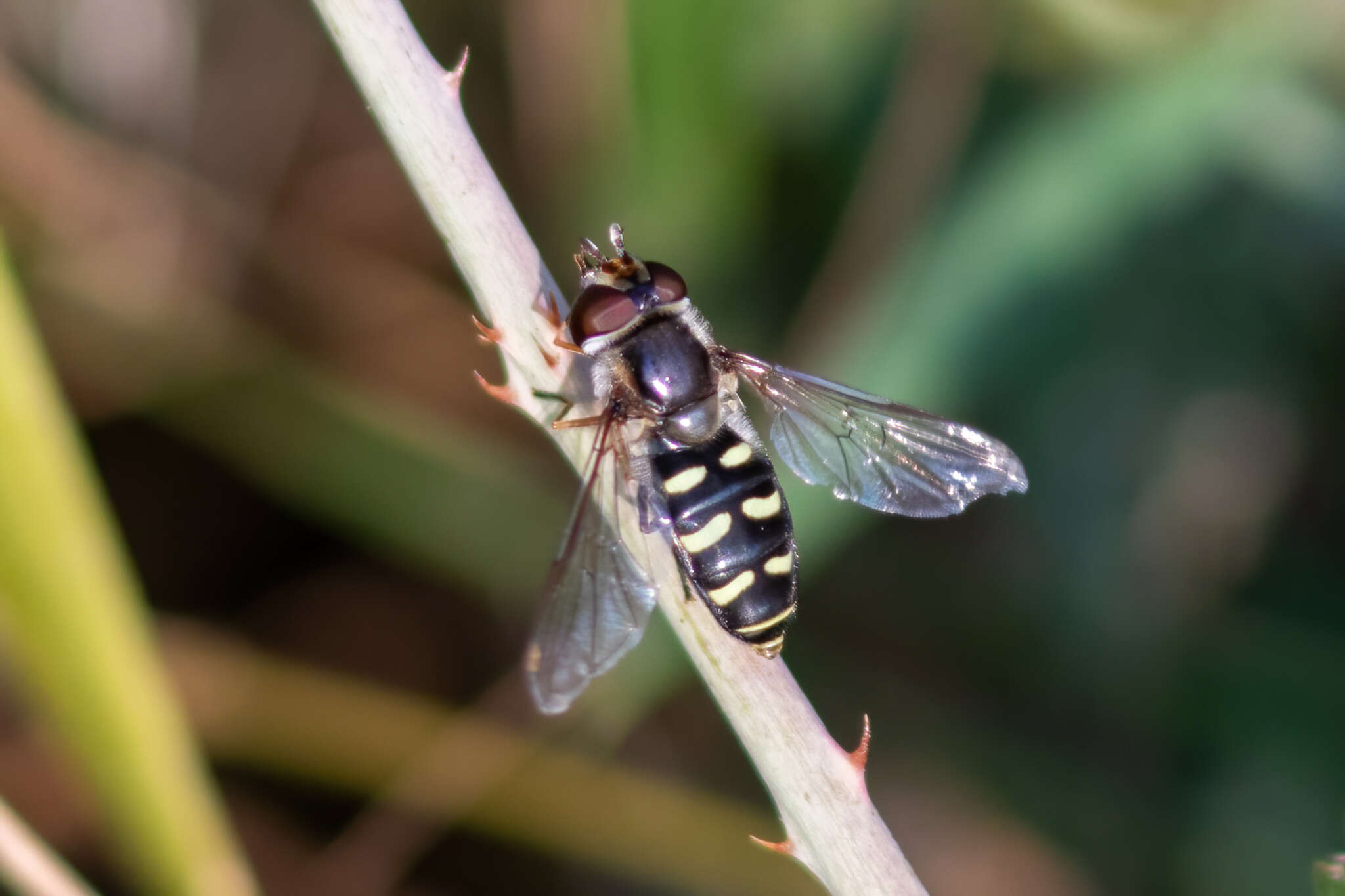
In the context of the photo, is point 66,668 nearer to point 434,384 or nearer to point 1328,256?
point 434,384

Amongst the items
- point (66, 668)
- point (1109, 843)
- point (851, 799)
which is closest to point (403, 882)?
point (66, 668)

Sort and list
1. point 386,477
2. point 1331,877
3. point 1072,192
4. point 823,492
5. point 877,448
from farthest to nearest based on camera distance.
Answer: point 386,477 < point 1072,192 < point 823,492 < point 877,448 < point 1331,877

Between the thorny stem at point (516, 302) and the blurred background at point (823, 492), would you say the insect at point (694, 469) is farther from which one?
the blurred background at point (823, 492)

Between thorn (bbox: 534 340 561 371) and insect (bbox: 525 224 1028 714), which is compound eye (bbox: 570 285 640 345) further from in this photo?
thorn (bbox: 534 340 561 371)

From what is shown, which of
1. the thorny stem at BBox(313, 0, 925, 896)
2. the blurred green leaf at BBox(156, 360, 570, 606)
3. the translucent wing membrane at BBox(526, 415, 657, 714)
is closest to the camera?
the thorny stem at BBox(313, 0, 925, 896)

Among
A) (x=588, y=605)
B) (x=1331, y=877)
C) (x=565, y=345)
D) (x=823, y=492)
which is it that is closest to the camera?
(x=1331, y=877)

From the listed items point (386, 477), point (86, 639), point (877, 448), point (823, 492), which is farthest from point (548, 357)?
point (386, 477)

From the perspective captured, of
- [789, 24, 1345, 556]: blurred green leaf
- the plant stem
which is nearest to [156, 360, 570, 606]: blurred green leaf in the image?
[789, 24, 1345, 556]: blurred green leaf

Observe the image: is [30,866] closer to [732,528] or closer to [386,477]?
[732,528]
